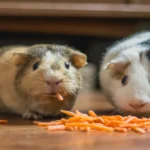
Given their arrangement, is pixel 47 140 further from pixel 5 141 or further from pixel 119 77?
pixel 119 77

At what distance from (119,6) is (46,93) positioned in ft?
4.62

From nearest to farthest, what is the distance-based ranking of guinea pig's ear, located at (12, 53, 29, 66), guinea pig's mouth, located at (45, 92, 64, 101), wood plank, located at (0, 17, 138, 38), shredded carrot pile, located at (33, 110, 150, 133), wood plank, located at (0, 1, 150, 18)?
shredded carrot pile, located at (33, 110, 150, 133) → guinea pig's mouth, located at (45, 92, 64, 101) → guinea pig's ear, located at (12, 53, 29, 66) → wood plank, located at (0, 1, 150, 18) → wood plank, located at (0, 17, 138, 38)

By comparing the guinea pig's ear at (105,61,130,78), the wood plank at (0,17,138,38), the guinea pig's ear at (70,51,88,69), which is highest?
the wood plank at (0,17,138,38)

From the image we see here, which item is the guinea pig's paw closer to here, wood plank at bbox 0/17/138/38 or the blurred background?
the blurred background

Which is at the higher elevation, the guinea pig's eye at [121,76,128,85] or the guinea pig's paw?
the guinea pig's eye at [121,76,128,85]

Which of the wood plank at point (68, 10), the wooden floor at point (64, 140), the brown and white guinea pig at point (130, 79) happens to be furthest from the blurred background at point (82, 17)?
the wooden floor at point (64, 140)

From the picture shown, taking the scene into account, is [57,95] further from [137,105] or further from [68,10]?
[68,10]

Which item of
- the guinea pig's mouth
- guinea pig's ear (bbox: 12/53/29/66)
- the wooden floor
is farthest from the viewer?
guinea pig's ear (bbox: 12/53/29/66)

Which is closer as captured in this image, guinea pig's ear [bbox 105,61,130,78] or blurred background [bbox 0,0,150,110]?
guinea pig's ear [bbox 105,61,130,78]

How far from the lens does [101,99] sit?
9.93 ft

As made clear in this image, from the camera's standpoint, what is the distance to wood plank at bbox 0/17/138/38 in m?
3.28

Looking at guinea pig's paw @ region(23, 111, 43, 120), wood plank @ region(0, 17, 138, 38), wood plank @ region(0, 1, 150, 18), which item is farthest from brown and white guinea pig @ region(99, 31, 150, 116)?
wood plank @ region(0, 17, 138, 38)

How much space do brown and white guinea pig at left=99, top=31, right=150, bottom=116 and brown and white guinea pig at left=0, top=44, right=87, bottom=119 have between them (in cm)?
16

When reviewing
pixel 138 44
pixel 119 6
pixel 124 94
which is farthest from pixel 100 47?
pixel 124 94
